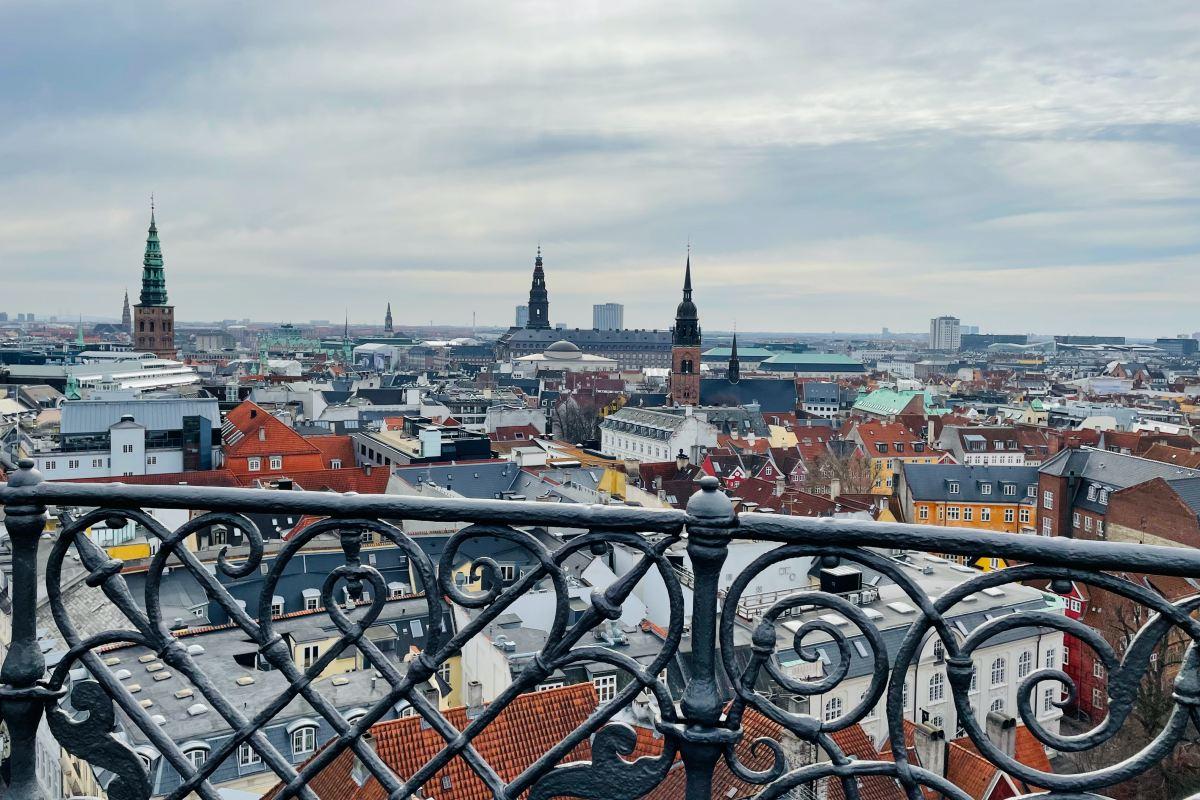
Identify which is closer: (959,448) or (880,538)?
(880,538)

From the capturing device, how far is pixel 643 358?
196m

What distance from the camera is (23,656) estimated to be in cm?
256

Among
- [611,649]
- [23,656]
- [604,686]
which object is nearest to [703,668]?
[611,649]

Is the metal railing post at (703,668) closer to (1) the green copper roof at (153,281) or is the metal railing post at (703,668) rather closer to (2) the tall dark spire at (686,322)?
(2) the tall dark spire at (686,322)

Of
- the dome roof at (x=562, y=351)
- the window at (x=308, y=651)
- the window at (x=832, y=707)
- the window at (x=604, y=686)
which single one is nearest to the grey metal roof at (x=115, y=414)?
the window at (x=308, y=651)

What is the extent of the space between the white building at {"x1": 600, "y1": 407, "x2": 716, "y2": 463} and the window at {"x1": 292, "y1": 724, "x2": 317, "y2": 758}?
48155mm

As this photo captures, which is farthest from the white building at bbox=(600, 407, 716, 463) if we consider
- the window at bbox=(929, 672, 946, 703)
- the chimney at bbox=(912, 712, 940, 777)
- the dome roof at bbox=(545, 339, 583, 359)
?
the dome roof at bbox=(545, 339, 583, 359)

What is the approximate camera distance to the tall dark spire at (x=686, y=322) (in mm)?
88938

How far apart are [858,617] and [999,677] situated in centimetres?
1386

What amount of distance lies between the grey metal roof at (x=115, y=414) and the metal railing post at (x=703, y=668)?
147 ft

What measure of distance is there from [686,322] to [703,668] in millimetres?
88920

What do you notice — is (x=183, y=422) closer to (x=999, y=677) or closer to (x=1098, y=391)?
(x=999, y=677)

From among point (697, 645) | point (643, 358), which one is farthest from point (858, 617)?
point (643, 358)

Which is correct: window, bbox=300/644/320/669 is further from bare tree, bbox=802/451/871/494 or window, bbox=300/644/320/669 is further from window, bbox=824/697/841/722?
bare tree, bbox=802/451/871/494
